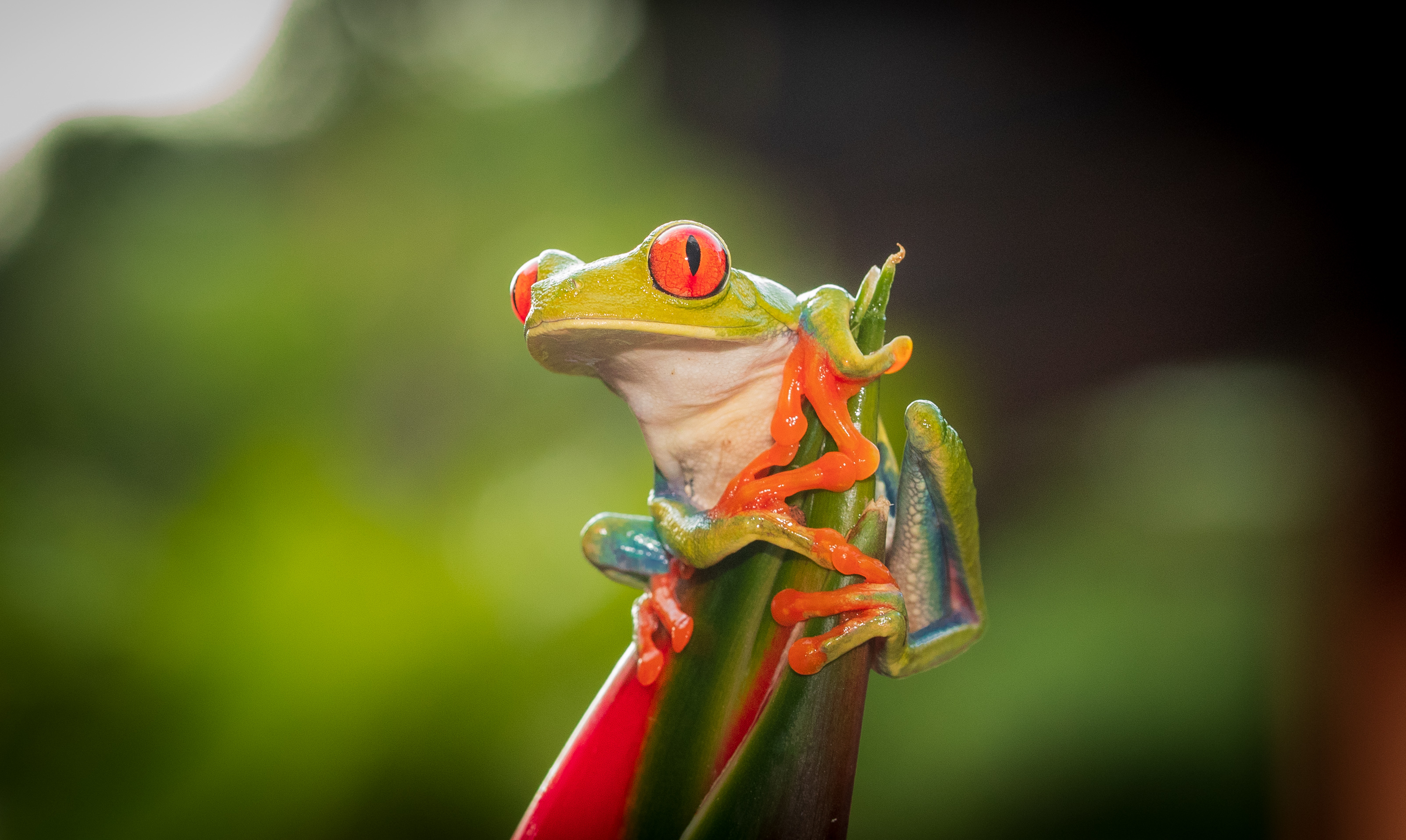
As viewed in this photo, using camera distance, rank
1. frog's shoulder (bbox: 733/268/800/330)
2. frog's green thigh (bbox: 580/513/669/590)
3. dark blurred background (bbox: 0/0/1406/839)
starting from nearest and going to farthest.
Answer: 1. frog's shoulder (bbox: 733/268/800/330)
2. frog's green thigh (bbox: 580/513/669/590)
3. dark blurred background (bbox: 0/0/1406/839)

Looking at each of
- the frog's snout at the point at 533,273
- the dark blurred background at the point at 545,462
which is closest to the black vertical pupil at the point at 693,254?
the frog's snout at the point at 533,273

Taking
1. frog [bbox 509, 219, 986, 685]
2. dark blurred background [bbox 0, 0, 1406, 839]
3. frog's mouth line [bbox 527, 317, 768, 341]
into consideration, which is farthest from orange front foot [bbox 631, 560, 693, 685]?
dark blurred background [bbox 0, 0, 1406, 839]

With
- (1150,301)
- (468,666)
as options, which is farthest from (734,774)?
(1150,301)

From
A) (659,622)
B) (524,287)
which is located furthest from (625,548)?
(524,287)

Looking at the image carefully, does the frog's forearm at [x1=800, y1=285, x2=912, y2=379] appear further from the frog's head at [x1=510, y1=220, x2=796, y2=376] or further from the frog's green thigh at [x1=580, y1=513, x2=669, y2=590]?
the frog's green thigh at [x1=580, y1=513, x2=669, y2=590]

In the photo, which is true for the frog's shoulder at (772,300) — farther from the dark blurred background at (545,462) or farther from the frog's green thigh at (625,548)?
the dark blurred background at (545,462)

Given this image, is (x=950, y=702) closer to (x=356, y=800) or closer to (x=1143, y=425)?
(x=1143, y=425)

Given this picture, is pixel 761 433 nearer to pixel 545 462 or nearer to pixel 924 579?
pixel 924 579
